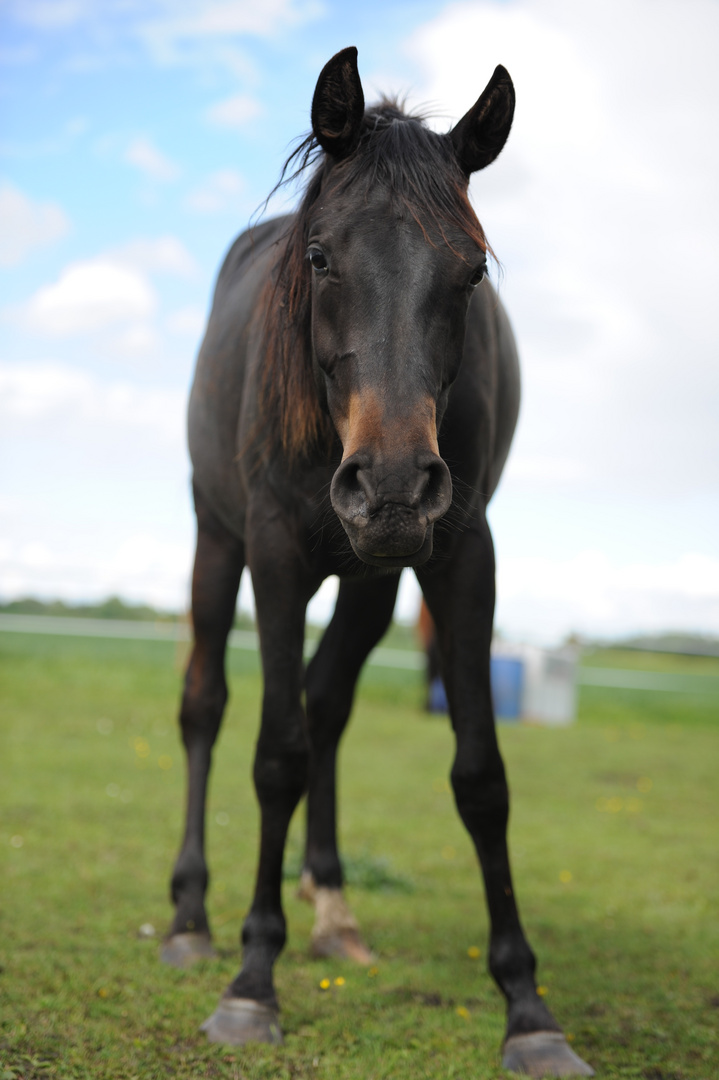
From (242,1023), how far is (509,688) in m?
10.2

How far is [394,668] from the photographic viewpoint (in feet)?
55.8

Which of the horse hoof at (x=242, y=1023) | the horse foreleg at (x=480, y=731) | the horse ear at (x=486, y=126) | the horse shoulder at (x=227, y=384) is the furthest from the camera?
the horse shoulder at (x=227, y=384)

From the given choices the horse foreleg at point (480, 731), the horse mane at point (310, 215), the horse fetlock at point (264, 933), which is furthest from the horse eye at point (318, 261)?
the horse fetlock at point (264, 933)

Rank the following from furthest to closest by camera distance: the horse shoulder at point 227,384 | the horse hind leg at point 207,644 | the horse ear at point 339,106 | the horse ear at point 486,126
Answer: the horse hind leg at point 207,644, the horse shoulder at point 227,384, the horse ear at point 486,126, the horse ear at point 339,106

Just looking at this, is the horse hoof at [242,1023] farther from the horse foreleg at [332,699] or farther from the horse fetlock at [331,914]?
the horse foreleg at [332,699]

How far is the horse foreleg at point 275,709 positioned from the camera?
9.82ft

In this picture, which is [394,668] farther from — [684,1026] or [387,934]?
[684,1026]

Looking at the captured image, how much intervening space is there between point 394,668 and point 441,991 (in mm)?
13789

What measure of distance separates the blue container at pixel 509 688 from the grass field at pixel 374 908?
7.77 feet

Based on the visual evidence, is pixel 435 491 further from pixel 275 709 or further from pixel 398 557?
pixel 275 709

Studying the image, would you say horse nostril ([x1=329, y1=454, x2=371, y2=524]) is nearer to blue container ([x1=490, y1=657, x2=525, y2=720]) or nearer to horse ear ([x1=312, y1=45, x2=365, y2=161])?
horse ear ([x1=312, y1=45, x2=365, y2=161])

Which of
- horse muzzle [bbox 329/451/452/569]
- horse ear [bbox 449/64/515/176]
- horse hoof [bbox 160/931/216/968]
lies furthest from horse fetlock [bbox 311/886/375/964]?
horse ear [bbox 449/64/515/176]

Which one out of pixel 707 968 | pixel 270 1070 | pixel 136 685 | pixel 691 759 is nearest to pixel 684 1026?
pixel 707 968

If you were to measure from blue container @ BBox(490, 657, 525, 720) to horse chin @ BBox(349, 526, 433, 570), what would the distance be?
10.5 metres
